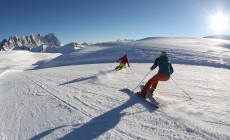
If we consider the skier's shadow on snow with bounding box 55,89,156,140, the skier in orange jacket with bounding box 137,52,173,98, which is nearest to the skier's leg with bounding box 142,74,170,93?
the skier in orange jacket with bounding box 137,52,173,98

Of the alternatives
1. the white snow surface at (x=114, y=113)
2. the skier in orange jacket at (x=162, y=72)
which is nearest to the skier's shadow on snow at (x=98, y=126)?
the white snow surface at (x=114, y=113)

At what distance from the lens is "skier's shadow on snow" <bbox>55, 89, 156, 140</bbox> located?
20.3ft

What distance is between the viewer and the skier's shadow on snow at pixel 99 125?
6.18 m

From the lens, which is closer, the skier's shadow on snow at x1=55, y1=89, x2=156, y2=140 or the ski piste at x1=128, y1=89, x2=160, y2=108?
the skier's shadow on snow at x1=55, y1=89, x2=156, y2=140

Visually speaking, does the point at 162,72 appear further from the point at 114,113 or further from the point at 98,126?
the point at 98,126

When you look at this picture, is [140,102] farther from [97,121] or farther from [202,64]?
[202,64]

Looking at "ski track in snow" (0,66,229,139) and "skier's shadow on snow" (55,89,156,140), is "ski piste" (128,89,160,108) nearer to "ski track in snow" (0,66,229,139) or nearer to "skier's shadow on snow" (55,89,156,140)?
"skier's shadow on snow" (55,89,156,140)

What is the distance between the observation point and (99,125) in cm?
673

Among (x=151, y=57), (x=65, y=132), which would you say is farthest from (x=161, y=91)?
(x=151, y=57)

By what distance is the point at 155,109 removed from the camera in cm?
779

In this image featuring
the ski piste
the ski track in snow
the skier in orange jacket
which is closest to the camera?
the ski track in snow

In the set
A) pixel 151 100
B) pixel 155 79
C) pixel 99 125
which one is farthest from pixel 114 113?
pixel 155 79

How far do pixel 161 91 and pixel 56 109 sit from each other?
4503 millimetres

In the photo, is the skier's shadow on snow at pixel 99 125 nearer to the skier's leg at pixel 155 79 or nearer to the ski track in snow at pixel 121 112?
the ski track in snow at pixel 121 112
